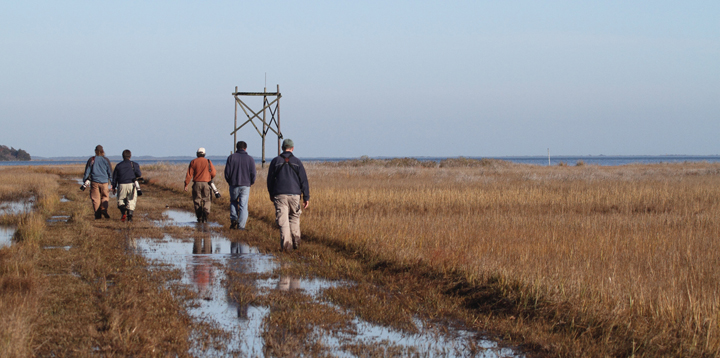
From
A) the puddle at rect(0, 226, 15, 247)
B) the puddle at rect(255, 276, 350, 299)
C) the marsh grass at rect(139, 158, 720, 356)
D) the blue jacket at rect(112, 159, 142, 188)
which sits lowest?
the puddle at rect(0, 226, 15, 247)

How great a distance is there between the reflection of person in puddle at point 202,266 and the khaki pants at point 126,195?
184 inches

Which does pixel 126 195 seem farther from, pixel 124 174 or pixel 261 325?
pixel 261 325

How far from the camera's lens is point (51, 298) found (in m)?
6.67

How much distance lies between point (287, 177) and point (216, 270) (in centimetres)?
285

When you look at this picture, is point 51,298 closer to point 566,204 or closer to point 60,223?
point 60,223

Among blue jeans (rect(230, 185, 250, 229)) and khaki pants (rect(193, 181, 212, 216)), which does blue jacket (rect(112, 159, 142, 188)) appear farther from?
blue jeans (rect(230, 185, 250, 229))

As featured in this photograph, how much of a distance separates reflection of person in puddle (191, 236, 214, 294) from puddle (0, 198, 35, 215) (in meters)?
10.4

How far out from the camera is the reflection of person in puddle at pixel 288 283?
7645mm

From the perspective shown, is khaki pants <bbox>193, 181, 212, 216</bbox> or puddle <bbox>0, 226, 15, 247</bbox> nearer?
puddle <bbox>0, 226, 15, 247</bbox>

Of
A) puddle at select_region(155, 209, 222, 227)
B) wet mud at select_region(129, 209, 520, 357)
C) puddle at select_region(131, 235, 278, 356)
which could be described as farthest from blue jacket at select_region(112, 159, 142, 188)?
wet mud at select_region(129, 209, 520, 357)

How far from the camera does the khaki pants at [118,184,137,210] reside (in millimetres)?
15797

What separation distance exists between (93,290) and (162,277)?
3.69 ft

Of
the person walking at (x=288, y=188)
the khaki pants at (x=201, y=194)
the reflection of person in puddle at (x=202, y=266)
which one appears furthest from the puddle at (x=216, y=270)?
the khaki pants at (x=201, y=194)

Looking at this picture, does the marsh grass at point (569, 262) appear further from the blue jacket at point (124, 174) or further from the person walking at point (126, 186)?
the blue jacket at point (124, 174)
